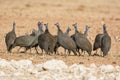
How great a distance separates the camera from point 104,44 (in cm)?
1605

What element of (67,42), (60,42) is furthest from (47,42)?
(67,42)

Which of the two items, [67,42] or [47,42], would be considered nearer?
[67,42]

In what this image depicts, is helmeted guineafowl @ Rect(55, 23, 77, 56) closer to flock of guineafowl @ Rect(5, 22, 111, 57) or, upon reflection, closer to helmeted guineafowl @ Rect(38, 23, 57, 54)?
flock of guineafowl @ Rect(5, 22, 111, 57)

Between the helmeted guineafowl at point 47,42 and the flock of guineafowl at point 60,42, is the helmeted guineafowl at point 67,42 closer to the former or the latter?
the flock of guineafowl at point 60,42

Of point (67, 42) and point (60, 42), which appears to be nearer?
point (67, 42)

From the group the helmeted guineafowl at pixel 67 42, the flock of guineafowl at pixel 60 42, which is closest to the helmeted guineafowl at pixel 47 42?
the flock of guineafowl at pixel 60 42

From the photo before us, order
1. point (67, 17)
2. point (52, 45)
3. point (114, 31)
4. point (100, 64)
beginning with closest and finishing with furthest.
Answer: point (100, 64)
point (52, 45)
point (114, 31)
point (67, 17)

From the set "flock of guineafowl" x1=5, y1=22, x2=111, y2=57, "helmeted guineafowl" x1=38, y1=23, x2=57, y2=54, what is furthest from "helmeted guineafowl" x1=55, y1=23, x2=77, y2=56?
"helmeted guineafowl" x1=38, y1=23, x2=57, y2=54

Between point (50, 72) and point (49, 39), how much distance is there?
10.2 feet

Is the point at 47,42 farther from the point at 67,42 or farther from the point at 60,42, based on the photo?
the point at 67,42

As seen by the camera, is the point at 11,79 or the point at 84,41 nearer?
the point at 11,79

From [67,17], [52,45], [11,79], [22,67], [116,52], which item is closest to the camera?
[11,79]

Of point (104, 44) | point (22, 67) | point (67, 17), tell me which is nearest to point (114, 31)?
point (67, 17)

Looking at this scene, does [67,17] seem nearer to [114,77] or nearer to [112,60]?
[112,60]
